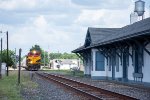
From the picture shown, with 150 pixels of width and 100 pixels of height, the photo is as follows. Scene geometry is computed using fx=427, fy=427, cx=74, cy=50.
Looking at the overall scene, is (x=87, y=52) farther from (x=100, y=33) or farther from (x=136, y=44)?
(x=136, y=44)

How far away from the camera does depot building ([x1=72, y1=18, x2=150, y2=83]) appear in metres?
27.5

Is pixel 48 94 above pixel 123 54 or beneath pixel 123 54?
beneath

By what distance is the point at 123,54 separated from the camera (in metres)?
33.6

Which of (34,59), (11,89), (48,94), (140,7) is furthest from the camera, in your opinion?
(34,59)

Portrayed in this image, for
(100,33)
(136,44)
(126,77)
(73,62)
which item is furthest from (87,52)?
(73,62)

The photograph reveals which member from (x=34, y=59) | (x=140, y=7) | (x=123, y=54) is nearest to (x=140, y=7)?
(x=140, y=7)

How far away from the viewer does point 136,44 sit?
95.0 ft

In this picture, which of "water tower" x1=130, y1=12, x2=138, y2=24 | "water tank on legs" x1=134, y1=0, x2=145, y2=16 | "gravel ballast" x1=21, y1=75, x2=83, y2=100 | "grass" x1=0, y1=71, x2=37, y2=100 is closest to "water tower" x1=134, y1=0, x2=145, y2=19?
"water tank on legs" x1=134, y1=0, x2=145, y2=16

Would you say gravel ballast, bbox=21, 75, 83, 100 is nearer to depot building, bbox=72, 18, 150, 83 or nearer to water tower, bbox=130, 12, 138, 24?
depot building, bbox=72, 18, 150, 83

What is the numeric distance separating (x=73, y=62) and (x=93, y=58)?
397 feet

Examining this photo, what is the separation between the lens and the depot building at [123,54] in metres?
27.5

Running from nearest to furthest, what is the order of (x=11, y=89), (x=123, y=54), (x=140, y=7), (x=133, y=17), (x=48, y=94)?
1. (x=48, y=94)
2. (x=11, y=89)
3. (x=123, y=54)
4. (x=140, y=7)
5. (x=133, y=17)

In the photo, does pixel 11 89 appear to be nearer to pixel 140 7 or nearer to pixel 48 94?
pixel 48 94

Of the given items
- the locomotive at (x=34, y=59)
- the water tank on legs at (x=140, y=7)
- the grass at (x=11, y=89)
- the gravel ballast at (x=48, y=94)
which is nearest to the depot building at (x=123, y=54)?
the water tank on legs at (x=140, y=7)
